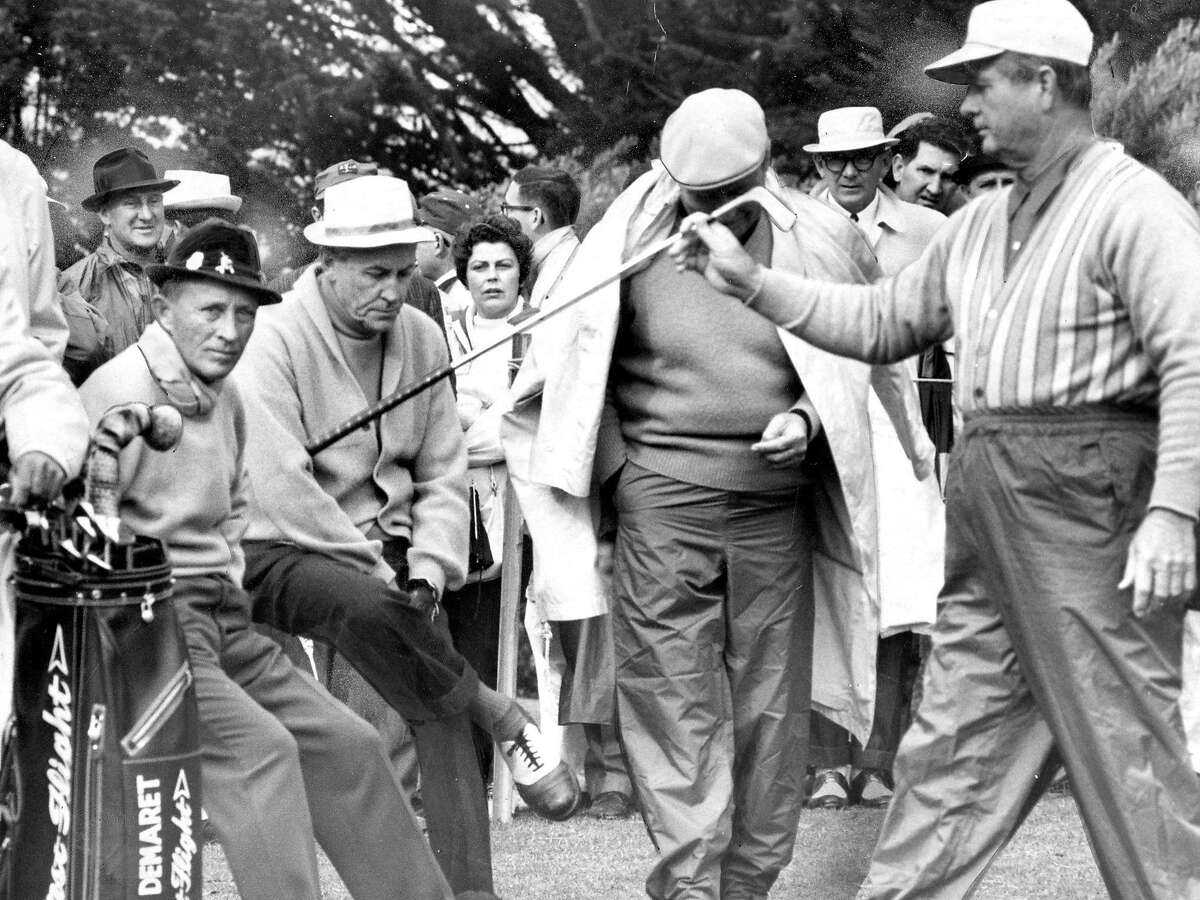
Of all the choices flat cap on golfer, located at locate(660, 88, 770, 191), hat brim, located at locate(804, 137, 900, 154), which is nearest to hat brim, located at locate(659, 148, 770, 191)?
flat cap on golfer, located at locate(660, 88, 770, 191)

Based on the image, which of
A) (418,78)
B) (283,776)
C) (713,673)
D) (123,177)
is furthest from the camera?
(418,78)

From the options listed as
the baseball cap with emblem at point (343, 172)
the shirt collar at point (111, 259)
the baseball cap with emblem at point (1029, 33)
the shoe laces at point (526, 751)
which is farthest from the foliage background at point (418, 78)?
the baseball cap with emblem at point (1029, 33)

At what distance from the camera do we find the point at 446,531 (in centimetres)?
557

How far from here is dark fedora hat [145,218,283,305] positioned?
184 inches

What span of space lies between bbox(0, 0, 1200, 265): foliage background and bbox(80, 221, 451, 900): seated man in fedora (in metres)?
5.16

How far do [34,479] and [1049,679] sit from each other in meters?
2.00

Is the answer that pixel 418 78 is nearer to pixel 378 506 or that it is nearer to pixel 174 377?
pixel 378 506

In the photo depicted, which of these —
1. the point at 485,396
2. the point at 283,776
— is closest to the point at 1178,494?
the point at 283,776

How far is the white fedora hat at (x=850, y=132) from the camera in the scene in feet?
24.7

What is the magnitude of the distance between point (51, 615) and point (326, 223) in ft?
5.56

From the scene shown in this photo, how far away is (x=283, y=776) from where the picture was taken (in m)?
4.51

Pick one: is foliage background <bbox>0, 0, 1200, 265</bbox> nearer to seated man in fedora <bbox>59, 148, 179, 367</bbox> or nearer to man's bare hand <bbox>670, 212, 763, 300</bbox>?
seated man in fedora <bbox>59, 148, 179, 367</bbox>

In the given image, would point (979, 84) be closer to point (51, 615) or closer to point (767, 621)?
point (767, 621)

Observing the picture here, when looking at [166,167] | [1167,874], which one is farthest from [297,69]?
[1167,874]
